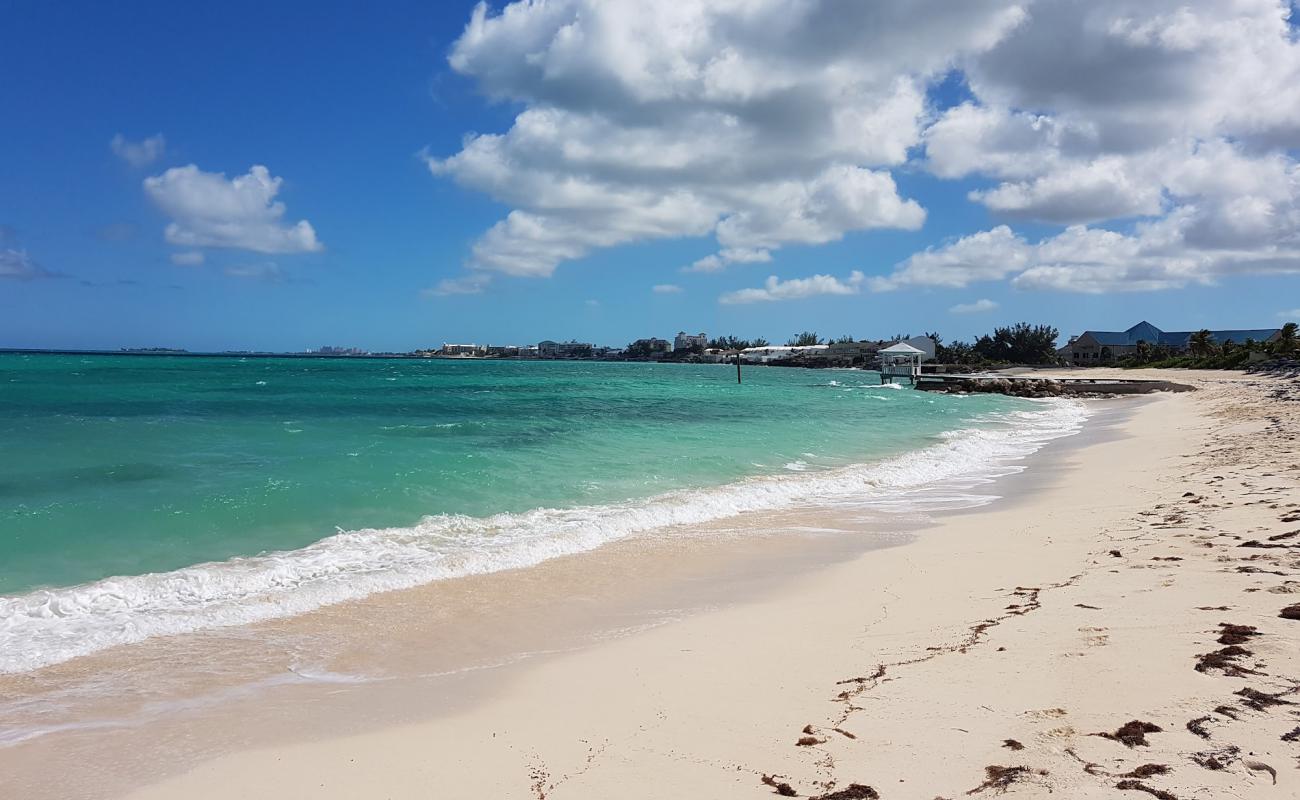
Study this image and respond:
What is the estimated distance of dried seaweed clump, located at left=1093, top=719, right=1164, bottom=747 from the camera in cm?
346

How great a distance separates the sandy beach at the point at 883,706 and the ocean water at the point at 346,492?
9.19 ft

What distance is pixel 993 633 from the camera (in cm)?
539

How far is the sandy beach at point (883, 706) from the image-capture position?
3.43 meters

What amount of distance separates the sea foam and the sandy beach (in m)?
2.15

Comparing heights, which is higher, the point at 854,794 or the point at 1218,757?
the point at 1218,757

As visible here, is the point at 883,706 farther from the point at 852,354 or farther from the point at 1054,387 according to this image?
the point at 852,354

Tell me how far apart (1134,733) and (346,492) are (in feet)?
39.5

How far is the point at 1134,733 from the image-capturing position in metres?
3.53

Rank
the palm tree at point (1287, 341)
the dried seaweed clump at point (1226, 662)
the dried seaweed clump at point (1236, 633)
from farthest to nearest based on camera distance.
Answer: the palm tree at point (1287, 341), the dried seaweed clump at point (1236, 633), the dried seaweed clump at point (1226, 662)

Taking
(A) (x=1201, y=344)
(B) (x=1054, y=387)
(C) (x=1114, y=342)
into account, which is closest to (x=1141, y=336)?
(C) (x=1114, y=342)

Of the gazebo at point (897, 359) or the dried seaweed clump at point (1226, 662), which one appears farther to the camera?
the gazebo at point (897, 359)

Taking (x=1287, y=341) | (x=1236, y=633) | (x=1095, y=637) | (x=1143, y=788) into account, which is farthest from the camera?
(x=1287, y=341)

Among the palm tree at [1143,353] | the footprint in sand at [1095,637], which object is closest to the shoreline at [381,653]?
the footprint in sand at [1095,637]

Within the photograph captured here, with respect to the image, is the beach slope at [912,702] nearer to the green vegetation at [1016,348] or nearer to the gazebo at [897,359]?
the gazebo at [897,359]
